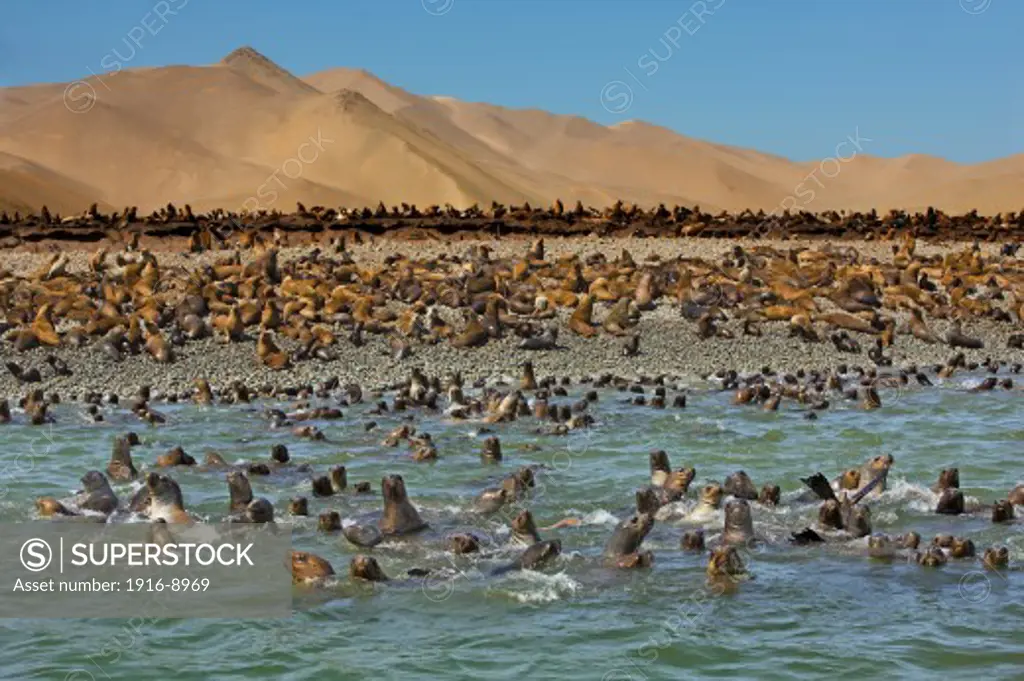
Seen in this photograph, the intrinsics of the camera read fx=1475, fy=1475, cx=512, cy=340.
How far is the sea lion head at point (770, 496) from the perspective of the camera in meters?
12.9

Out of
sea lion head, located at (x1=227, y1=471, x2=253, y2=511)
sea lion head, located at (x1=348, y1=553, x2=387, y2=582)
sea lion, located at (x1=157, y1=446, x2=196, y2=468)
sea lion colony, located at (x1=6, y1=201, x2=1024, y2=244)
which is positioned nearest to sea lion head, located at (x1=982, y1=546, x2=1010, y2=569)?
sea lion head, located at (x1=348, y1=553, x2=387, y2=582)

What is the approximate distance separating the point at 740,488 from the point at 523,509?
6.34 ft

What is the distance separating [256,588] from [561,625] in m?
2.35

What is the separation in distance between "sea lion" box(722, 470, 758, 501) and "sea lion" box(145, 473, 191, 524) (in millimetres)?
4698

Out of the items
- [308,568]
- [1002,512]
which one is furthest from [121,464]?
[1002,512]

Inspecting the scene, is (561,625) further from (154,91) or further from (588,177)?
(588,177)

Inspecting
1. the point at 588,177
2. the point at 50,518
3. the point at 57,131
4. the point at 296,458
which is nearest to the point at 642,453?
the point at 296,458

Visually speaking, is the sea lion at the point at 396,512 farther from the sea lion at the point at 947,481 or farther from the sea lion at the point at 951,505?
the sea lion at the point at 947,481

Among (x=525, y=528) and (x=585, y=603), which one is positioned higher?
(x=525, y=528)

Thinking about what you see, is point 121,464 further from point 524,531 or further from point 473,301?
point 473,301

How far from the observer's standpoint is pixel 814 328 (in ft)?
82.6

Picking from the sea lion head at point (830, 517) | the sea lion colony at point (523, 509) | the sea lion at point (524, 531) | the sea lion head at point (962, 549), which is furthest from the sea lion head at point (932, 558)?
the sea lion at point (524, 531)

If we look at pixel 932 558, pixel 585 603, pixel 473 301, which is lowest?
pixel 585 603

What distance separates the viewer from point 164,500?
12539 mm
